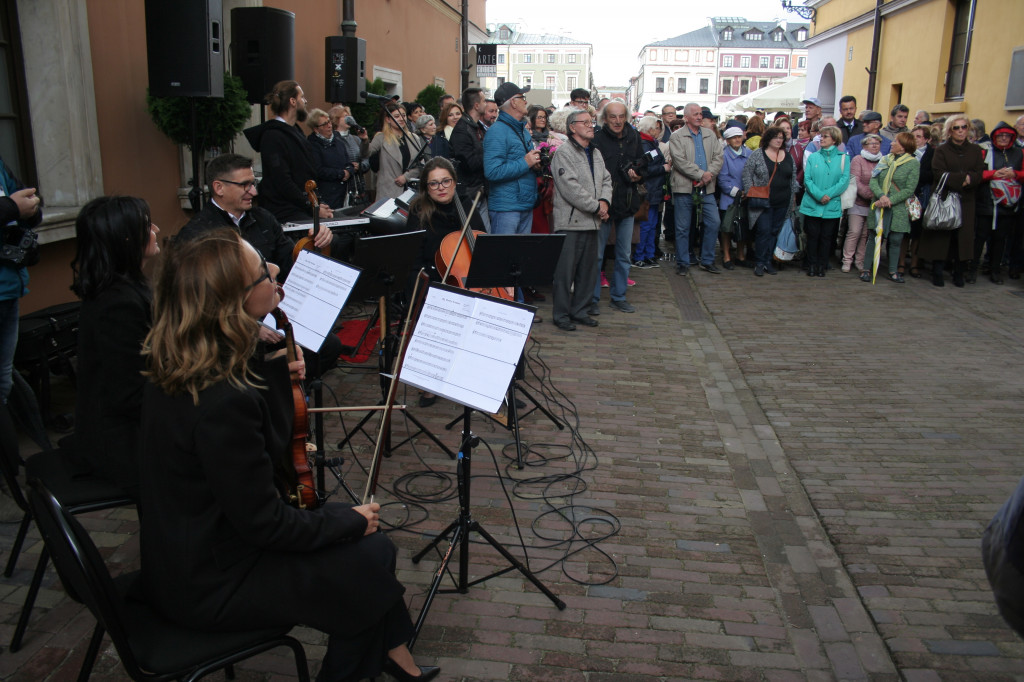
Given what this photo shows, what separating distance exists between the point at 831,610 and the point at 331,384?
418cm

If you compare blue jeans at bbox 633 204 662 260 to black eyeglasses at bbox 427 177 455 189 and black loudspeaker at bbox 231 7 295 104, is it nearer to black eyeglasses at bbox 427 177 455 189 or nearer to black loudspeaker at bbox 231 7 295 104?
black loudspeaker at bbox 231 7 295 104

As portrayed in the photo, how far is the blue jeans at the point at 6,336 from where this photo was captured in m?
4.70

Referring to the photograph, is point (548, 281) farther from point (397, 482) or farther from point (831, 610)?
point (831, 610)

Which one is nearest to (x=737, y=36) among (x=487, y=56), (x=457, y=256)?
(x=487, y=56)

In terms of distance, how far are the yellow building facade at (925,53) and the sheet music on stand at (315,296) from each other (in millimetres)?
13096

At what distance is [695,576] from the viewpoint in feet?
12.8

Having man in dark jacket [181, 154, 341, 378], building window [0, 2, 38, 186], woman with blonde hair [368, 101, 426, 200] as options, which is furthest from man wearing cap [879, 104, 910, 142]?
building window [0, 2, 38, 186]

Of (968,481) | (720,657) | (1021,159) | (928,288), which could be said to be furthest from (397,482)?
(1021,159)

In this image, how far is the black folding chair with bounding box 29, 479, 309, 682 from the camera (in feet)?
7.29

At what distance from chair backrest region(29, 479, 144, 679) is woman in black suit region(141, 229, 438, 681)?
200 mm

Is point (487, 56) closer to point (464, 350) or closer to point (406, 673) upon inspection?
point (464, 350)

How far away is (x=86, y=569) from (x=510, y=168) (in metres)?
6.40

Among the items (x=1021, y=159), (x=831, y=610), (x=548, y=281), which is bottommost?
(x=831, y=610)

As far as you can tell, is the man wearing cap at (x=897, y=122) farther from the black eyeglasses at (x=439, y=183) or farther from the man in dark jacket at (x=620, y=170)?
the black eyeglasses at (x=439, y=183)
